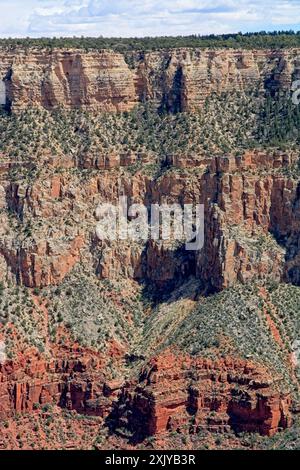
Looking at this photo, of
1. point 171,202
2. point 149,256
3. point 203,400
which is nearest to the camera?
point 203,400

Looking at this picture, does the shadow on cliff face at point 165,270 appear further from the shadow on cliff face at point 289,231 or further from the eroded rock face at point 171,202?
the shadow on cliff face at point 289,231

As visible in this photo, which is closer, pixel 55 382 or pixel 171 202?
pixel 55 382

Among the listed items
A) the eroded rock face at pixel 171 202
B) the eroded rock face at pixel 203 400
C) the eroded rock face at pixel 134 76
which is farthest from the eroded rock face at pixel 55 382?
the eroded rock face at pixel 134 76

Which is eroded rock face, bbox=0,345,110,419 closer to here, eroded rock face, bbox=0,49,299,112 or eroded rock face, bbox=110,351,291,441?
eroded rock face, bbox=110,351,291,441

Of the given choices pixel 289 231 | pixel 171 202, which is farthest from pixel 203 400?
pixel 171 202

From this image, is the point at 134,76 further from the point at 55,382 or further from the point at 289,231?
the point at 55,382

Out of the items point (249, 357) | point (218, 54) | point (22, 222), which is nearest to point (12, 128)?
point (22, 222)

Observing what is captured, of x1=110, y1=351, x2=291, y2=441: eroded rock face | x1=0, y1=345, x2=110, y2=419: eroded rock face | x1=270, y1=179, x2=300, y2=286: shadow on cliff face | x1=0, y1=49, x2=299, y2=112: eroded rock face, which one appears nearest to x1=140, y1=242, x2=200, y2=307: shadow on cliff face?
x1=270, y1=179, x2=300, y2=286: shadow on cliff face

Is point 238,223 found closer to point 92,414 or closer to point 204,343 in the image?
point 204,343
